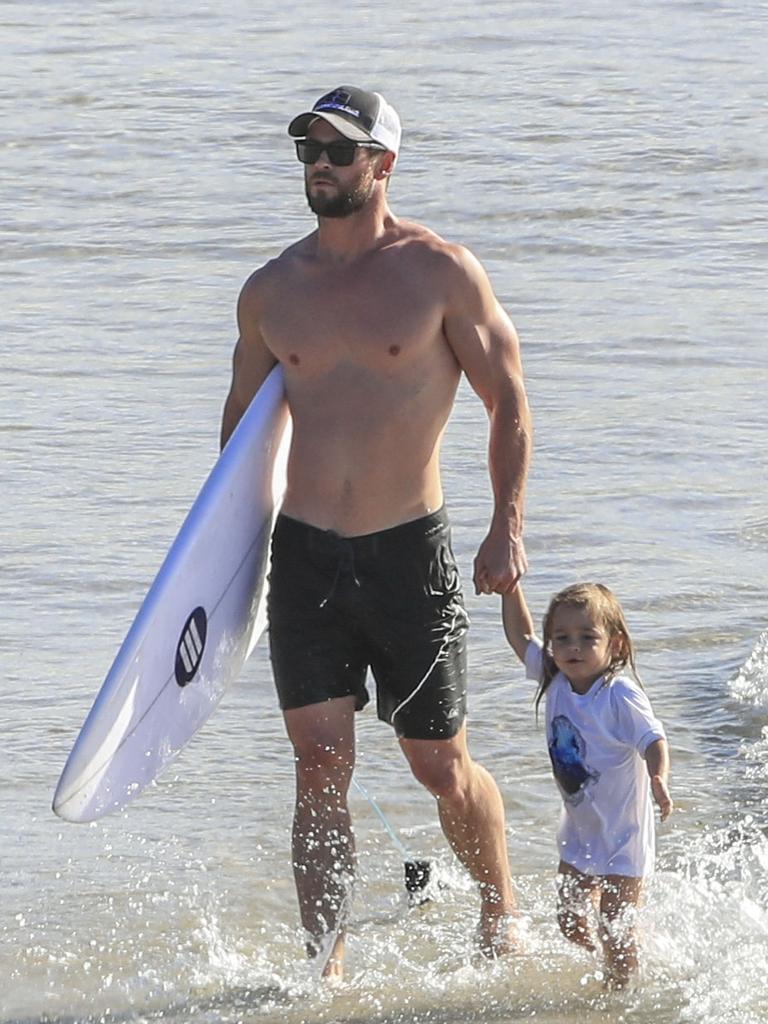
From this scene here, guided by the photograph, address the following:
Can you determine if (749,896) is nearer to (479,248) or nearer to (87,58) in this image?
(479,248)

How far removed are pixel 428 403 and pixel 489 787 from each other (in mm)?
993

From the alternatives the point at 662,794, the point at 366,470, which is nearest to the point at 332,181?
the point at 366,470

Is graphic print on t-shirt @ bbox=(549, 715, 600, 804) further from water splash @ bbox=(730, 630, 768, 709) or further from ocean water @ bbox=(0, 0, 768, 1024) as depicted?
water splash @ bbox=(730, 630, 768, 709)

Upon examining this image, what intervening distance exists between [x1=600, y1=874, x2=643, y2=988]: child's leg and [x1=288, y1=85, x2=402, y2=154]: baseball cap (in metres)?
1.81

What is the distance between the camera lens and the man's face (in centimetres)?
489

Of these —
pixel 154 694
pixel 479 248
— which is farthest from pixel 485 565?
pixel 479 248

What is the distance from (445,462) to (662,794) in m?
4.74

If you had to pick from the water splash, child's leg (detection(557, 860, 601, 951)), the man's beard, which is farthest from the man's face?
the water splash

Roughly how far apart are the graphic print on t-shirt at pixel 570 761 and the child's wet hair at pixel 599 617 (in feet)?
0.36

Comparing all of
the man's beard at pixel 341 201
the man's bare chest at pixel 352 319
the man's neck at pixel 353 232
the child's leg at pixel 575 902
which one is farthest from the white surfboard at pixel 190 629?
the child's leg at pixel 575 902

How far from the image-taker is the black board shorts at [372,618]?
16.5ft

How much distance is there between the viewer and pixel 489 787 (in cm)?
528

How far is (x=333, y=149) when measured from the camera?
488cm

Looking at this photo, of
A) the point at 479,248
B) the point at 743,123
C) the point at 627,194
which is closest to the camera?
the point at 479,248
